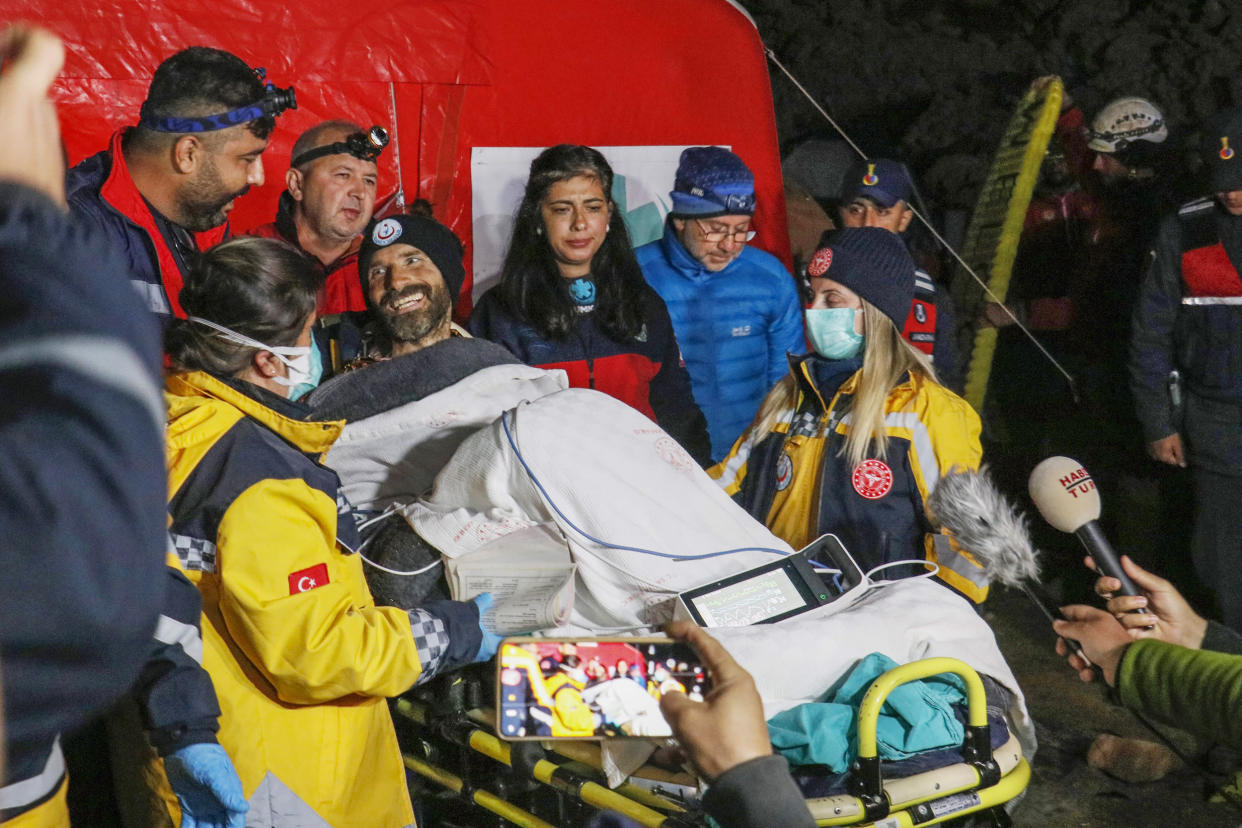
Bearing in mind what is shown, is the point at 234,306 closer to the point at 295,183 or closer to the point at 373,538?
the point at 373,538

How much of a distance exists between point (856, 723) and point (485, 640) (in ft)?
2.51

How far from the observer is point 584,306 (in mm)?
3650

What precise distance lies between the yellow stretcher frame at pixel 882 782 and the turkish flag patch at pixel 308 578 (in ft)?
1.94

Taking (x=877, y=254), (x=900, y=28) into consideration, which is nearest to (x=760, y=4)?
(x=900, y=28)

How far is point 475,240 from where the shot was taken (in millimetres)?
4738

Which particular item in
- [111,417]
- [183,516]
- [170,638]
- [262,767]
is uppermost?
[111,417]

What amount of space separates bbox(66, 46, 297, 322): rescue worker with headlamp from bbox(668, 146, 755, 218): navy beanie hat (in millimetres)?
1572

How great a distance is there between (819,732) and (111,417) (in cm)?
157

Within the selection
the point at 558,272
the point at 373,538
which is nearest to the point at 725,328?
the point at 558,272

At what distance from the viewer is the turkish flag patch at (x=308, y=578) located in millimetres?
1961

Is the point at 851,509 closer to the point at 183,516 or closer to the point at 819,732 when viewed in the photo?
the point at 819,732

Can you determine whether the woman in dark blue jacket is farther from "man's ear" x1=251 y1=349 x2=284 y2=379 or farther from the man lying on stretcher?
"man's ear" x1=251 y1=349 x2=284 y2=379

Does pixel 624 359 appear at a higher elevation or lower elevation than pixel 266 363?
lower

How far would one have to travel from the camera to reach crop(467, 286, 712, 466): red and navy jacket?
11.8 ft
